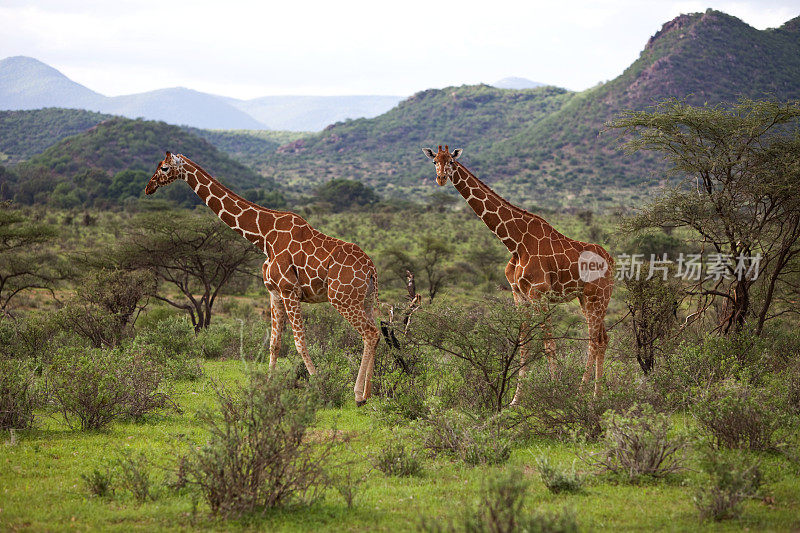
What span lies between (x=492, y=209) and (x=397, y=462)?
3.93 meters

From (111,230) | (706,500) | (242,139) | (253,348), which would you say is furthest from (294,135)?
(706,500)

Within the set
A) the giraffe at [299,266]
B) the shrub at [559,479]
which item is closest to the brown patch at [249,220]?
the giraffe at [299,266]

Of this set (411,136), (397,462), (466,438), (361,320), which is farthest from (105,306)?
(411,136)

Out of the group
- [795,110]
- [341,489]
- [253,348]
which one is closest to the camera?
[341,489]

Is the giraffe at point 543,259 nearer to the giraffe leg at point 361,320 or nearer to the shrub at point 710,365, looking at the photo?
the shrub at point 710,365

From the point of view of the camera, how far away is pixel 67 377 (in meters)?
7.78

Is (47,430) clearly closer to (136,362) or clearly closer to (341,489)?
(136,362)

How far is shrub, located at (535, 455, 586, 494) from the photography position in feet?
18.7

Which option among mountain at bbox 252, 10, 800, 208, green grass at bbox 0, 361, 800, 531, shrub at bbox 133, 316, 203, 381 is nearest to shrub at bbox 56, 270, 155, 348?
shrub at bbox 133, 316, 203, 381

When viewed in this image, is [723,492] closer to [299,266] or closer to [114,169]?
[299,266]

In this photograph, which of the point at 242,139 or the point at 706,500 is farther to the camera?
the point at 242,139

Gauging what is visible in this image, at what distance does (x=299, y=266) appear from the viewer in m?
9.16

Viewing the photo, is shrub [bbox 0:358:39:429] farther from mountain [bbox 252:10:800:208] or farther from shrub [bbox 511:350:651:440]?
mountain [bbox 252:10:800:208]

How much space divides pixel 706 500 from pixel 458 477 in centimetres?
220
